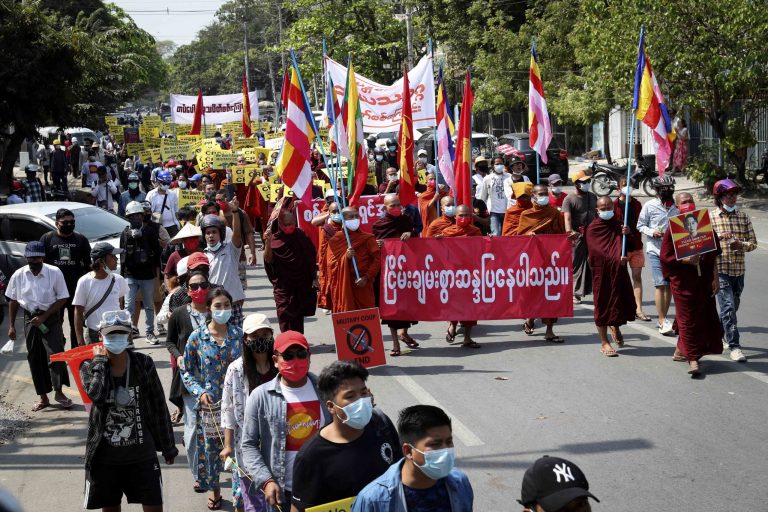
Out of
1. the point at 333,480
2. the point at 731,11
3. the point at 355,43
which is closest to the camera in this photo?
the point at 333,480

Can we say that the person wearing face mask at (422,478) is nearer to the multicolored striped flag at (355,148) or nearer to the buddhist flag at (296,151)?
the buddhist flag at (296,151)

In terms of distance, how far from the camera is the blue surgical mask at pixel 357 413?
444 centimetres

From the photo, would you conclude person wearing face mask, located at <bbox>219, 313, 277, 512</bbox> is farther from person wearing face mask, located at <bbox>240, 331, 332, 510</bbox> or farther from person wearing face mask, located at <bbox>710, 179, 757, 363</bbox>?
person wearing face mask, located at <bbox>710, 179, 757, 363</bbox>

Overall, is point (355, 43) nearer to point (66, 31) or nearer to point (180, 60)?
A: point (66, 31)

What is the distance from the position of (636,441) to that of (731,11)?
15.1 m

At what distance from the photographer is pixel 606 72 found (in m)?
24.2

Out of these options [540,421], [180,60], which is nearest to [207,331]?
[540,421]

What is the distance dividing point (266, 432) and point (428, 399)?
14.0 feet

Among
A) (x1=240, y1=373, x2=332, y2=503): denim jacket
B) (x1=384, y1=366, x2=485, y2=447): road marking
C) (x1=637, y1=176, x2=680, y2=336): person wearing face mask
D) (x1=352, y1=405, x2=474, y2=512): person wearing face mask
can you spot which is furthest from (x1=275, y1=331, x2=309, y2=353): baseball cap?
(x1=637, y1=176, x2=680, y2=336): person wearing face mask

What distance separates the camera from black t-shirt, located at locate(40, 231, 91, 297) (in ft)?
35.1

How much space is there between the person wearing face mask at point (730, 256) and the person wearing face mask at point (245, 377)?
226 inches

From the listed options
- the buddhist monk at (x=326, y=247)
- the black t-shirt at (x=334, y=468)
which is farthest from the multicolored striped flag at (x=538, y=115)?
the black t-shirt at (x=334, y=468)

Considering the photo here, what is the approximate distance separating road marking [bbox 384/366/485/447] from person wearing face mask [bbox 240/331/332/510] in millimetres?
2998

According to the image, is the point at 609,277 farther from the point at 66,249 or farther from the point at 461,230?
the point at 66,249
